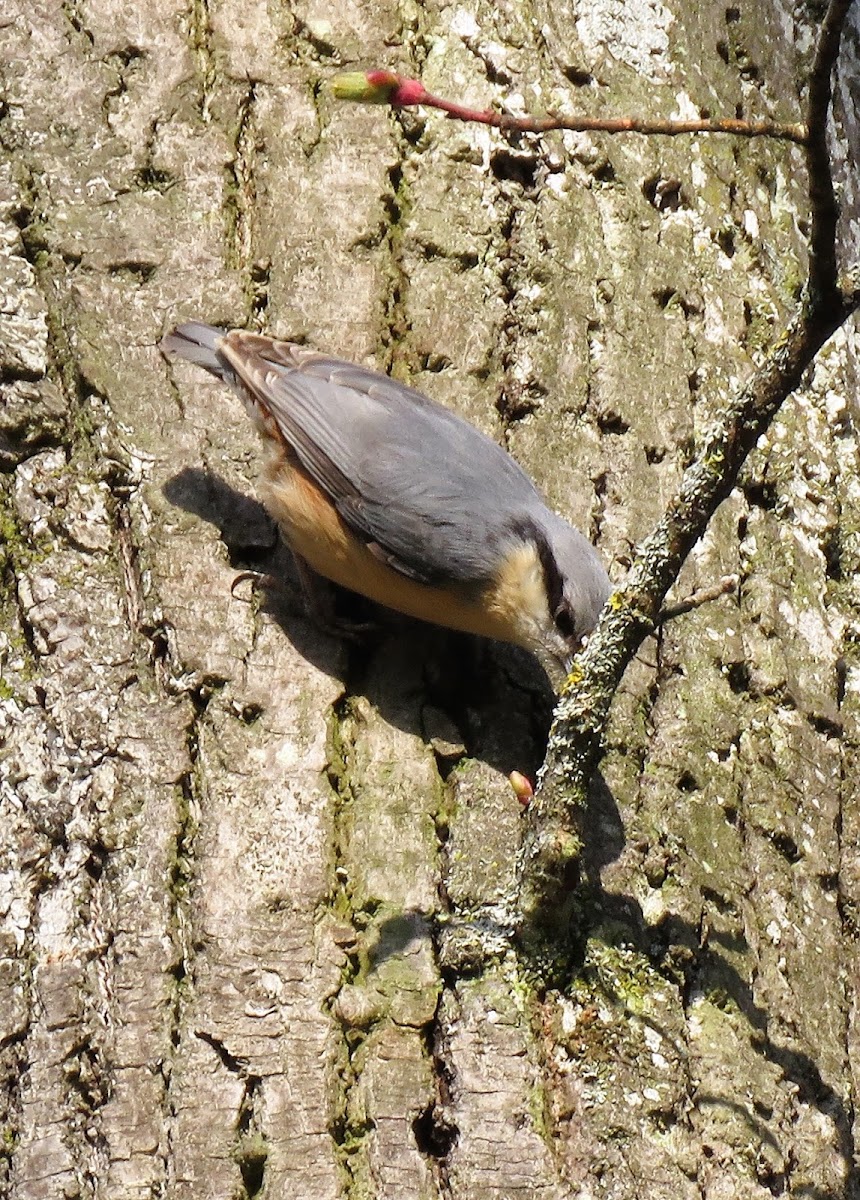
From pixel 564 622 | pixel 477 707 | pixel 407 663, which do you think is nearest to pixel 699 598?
pixel 564 622

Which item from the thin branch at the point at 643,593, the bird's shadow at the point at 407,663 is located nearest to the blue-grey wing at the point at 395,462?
the bird's shadow at the point at 407,663

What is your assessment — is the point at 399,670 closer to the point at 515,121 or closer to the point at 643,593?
the point at 643,593

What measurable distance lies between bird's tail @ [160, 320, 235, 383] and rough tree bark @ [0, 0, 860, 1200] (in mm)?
58

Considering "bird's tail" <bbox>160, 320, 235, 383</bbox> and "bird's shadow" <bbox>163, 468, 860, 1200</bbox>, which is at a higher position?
"bird's tail" <bbox>160, 320, 235, 383</bbox>

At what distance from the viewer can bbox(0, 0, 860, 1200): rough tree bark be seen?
7.24 feet

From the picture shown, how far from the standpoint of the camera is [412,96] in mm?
1795

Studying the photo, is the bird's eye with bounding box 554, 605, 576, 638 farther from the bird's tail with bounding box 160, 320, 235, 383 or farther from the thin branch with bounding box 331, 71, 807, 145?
the thin branch with bounding box 331, 71, 807, 145

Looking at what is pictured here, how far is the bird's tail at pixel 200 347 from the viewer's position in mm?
2836

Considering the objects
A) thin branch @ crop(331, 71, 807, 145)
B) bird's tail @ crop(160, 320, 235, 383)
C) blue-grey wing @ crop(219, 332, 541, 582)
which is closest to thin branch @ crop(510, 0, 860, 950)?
thin branch @ crop(331, 71, 807, 145)

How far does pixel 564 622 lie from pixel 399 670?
14.9 inches

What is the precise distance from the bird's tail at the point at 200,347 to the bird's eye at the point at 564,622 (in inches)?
32.2

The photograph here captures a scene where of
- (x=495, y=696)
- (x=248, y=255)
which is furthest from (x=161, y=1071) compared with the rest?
(x=248, y=255)

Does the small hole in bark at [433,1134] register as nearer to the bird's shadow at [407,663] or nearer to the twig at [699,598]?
the bird's shadow at [407,663]

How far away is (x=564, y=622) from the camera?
293cm
